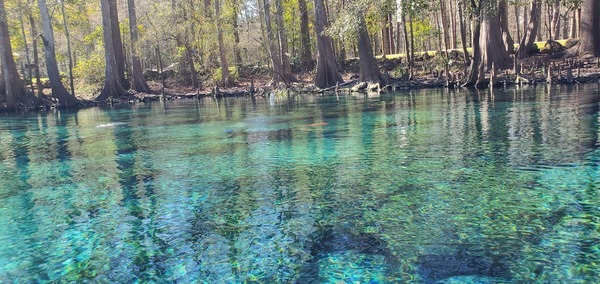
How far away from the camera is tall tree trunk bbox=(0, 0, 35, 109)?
2861 centimetres

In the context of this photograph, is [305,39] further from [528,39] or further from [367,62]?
[528,39]

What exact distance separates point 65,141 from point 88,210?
9.42 m

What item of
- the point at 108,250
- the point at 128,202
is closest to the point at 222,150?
the point at 128,202

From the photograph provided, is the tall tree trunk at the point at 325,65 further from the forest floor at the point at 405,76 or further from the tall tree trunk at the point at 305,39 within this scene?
the tall tree trunk at the point at 305,39

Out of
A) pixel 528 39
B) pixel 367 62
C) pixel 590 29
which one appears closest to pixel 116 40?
pixel 367 62

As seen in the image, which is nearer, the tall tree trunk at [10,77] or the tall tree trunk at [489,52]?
the tall tree trunk at [489,52]

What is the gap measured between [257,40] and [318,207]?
3198 cm

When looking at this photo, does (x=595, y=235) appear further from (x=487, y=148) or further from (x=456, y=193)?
(x=487, y=148)

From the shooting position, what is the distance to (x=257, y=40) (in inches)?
1485

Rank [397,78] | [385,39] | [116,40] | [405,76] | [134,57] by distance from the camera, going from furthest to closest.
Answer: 1. [385,39]
2. [116,40]
3. [134,57]
4. [397,78]
5. [405,76]

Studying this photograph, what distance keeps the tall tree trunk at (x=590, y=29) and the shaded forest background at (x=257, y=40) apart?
6 cm

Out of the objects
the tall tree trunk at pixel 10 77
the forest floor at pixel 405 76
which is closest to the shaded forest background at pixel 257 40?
the tall tree trunk at pixel 10 77

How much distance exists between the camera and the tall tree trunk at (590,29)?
30.5 metres

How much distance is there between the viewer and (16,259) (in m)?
Answer: 5.84
